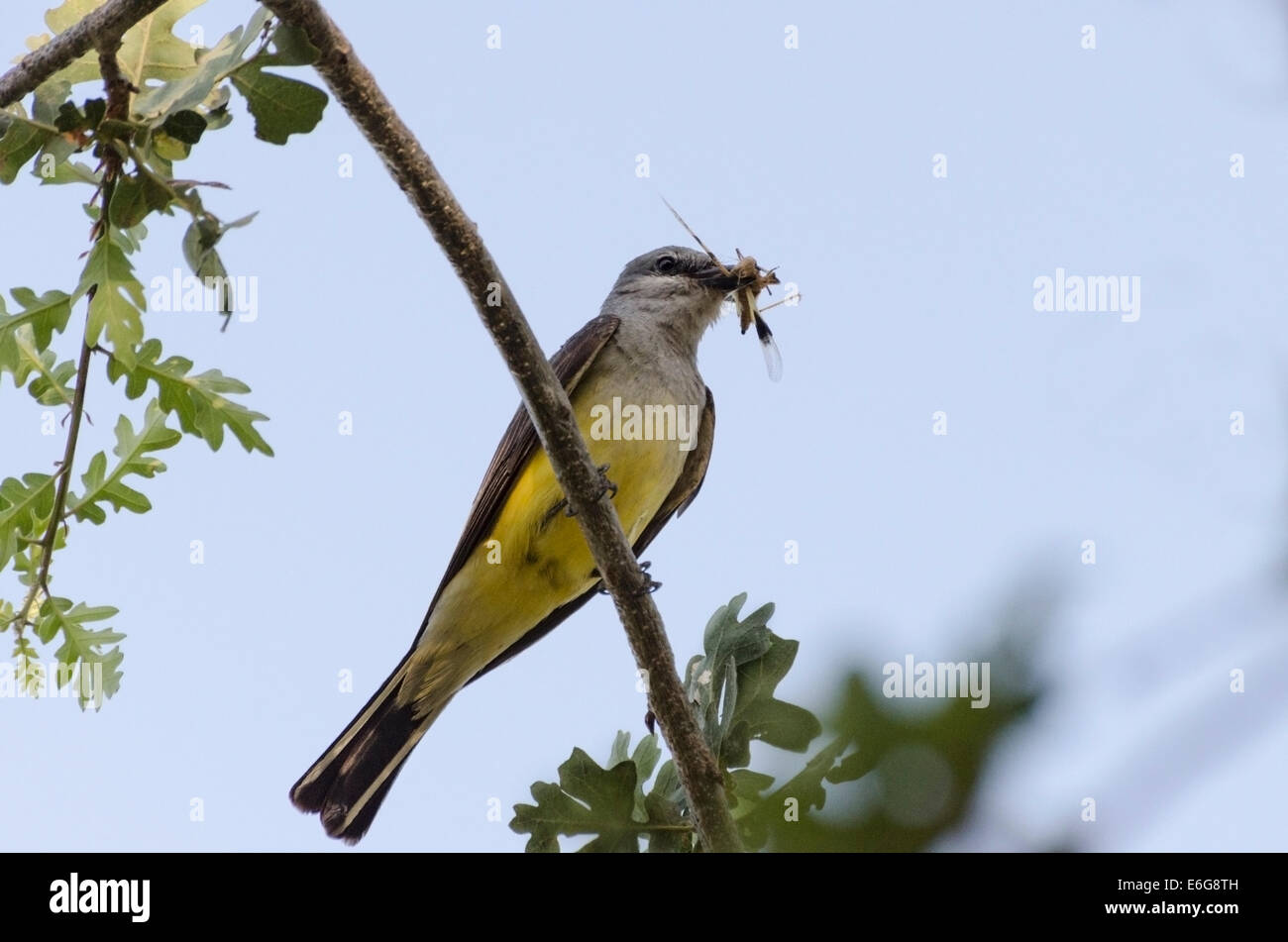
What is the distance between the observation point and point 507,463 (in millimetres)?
6688

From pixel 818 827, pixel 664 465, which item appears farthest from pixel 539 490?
pixel 818 827

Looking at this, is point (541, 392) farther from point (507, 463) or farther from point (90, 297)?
point (507, 463)

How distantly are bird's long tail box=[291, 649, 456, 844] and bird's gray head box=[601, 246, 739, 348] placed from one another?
2.55m

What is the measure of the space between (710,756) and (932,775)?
11.4ft

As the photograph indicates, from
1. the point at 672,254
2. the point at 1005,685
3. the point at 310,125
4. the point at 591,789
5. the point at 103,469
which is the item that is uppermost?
the point at 672,254

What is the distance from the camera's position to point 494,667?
691cm

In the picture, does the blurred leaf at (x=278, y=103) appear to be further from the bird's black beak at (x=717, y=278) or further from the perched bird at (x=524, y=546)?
the bird's black beak at (x=717, y=278)

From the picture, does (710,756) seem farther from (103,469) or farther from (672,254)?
(672,254)

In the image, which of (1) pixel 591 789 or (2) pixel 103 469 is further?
(1) pixel 591 789

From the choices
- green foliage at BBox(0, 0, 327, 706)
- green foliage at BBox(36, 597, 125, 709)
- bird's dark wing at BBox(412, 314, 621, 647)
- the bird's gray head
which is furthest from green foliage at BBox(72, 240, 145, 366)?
the bird's gray head

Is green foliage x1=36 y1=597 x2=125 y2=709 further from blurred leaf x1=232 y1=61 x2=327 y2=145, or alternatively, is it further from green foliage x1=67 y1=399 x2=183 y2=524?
blurred leaf x1=232 y1=61 x2=327 y2=145

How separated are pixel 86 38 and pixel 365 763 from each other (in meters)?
3.76

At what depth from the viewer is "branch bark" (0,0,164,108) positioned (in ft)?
10.8

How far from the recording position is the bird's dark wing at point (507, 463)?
6.67 meters
